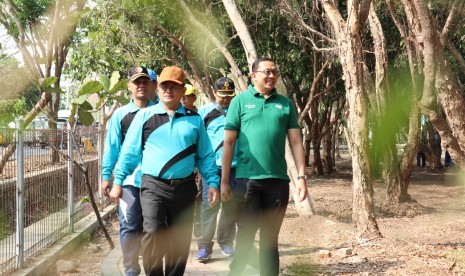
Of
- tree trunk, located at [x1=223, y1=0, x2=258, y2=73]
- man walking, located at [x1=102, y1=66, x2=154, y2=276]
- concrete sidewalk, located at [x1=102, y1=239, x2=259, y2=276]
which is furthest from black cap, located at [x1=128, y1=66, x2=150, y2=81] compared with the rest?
tree trunk, located at [x1=223, y1=0, x2=258, y2=73]

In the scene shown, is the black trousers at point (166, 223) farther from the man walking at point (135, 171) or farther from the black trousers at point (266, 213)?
the man walking at point (135, 171)

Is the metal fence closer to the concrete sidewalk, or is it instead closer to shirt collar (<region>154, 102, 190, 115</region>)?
the concrete sidewalk

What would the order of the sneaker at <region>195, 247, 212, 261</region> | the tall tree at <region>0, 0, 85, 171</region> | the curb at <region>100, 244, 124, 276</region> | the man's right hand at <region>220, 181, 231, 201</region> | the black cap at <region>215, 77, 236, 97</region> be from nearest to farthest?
1. the man's right hand at <region>220, 181, 231, 201</region>
2. the curb at <region>100, 244, 124, 276</region>
3. the sneaker at <region>195, 247, 212, 261</region>
4. the black cap at <region>215, 77, 236, 97</region>
5. the tall tree at <region>0, 0, 85, 171</region>

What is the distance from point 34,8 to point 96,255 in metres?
13.1

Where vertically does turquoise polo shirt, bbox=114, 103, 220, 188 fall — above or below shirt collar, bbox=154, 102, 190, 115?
below

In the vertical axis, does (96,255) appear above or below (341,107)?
below


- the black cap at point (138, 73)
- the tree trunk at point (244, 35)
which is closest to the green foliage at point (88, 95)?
the black cap at point (138, 73)

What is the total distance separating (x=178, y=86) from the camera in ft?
16.7

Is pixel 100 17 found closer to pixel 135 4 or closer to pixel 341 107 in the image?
pixel 135 4

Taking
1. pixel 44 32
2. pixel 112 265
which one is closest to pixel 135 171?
pixel 112 265

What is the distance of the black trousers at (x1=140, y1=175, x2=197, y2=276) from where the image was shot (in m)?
4.88

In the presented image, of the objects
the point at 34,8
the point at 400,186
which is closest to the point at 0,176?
the point at 400,186

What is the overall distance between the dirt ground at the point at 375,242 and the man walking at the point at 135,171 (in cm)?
147

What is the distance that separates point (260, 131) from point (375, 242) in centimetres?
Result: 323
